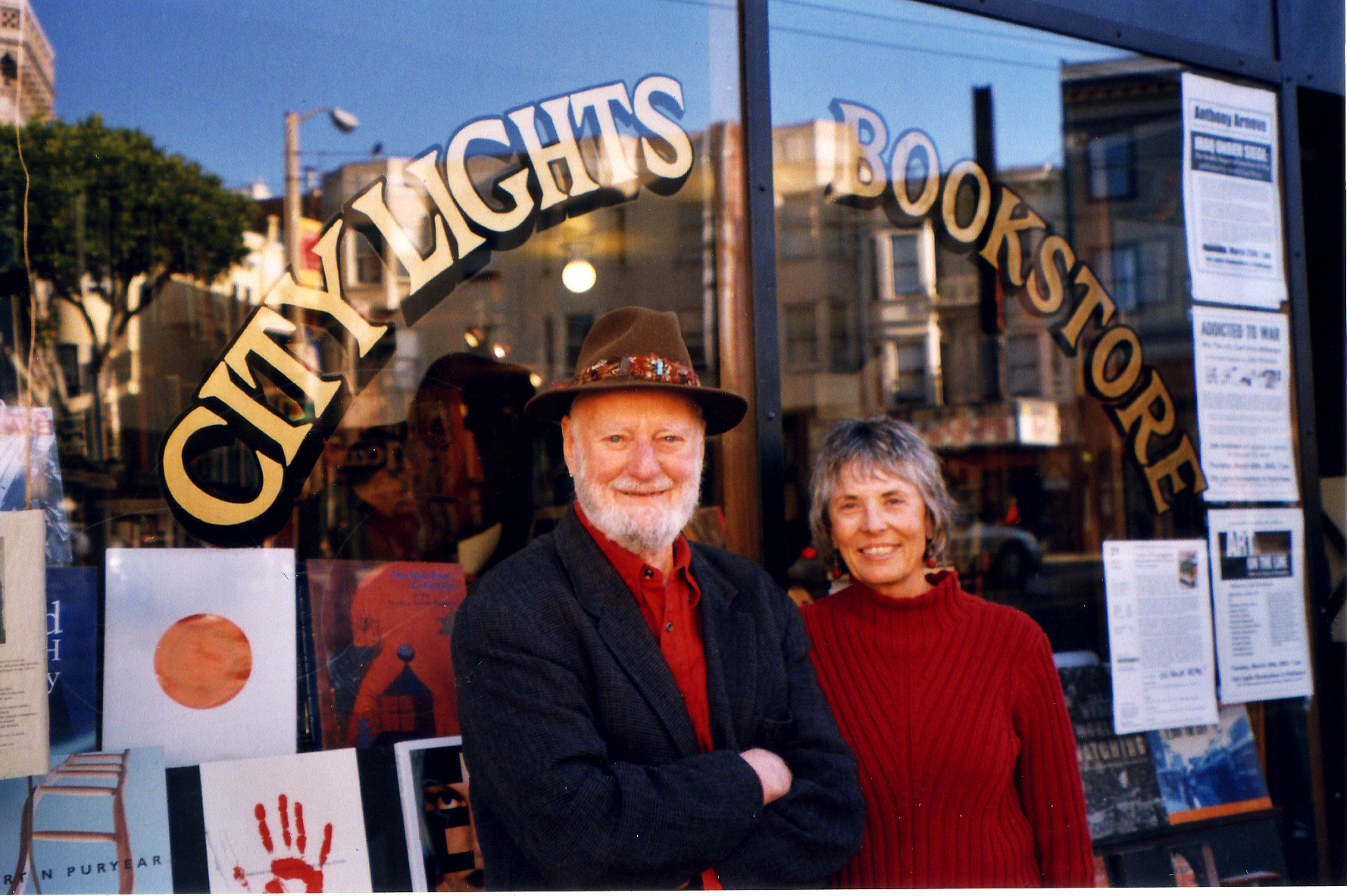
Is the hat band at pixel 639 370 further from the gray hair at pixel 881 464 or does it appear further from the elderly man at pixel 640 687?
the gray hair at pixel 881 464

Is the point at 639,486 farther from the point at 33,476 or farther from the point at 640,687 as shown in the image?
the point at 33,476

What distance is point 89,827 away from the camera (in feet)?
6.24

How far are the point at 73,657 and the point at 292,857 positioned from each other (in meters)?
0.62

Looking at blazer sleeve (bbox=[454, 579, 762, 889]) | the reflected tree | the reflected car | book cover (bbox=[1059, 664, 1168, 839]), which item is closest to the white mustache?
blazer sleeve (bbox=[454, 579, 762, 889])

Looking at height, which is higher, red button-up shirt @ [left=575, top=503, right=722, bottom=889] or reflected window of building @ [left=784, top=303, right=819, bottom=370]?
reflected window of building @ [left=784, top=303, right=819, bottom=370]

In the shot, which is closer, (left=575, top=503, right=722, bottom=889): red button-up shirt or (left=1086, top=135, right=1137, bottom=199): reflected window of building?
Answer: (left=575, top=503, right=722, bottom=889): red button-up shirt

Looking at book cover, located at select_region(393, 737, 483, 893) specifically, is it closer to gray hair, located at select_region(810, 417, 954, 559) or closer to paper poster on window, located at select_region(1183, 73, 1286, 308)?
gray hair, located at select_region(810, 417, 954, 559)

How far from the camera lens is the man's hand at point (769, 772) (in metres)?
1.62

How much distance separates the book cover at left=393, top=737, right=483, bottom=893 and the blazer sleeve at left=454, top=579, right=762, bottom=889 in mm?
587

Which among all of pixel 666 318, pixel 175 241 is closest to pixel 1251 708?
pixel 666 318

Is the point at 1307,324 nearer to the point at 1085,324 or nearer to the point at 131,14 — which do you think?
the point at 1085,324

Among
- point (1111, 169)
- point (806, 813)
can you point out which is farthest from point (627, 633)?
point (1111, 169)

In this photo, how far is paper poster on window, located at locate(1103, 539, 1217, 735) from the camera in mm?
2908

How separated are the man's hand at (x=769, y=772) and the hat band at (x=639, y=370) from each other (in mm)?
683
